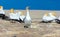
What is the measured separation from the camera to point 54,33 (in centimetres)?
707

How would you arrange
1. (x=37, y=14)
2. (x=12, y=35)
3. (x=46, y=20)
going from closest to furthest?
(x=12, y=35) < (x=46, y=20) < (x=37, y=14)

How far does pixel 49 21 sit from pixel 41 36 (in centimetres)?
281

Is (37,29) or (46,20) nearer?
(37,29)

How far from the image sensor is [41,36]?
6.64m

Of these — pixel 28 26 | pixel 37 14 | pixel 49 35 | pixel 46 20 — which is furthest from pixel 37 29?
pixel 37 14

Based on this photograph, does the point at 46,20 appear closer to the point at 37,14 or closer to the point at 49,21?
the point at 49,21

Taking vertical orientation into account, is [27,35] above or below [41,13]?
below

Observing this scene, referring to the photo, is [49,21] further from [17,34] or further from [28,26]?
[17,34]

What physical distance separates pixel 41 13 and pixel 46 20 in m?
1.66

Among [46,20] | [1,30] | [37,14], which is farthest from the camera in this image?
[37,14]

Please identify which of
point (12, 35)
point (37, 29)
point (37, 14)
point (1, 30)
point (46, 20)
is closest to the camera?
point (12, 35)

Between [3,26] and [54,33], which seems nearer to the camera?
[54,33]

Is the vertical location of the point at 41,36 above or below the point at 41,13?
below

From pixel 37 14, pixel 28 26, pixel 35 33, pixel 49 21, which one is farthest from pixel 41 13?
pixel 35 33
